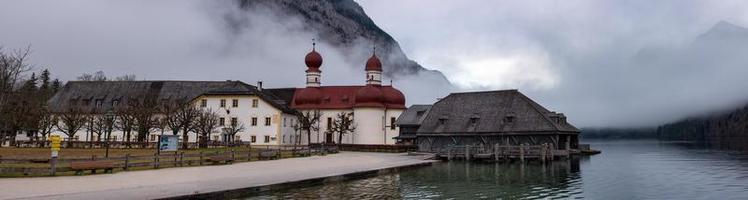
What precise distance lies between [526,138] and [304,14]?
437ft

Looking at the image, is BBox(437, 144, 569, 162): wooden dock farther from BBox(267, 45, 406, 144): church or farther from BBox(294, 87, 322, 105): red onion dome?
BBox(294, 87, 322, 105): red onion dome

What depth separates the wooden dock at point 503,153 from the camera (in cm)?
5697

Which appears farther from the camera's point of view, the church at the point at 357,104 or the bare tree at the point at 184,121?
the church at the point at 357,104

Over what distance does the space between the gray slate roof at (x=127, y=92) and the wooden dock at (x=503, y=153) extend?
92.3ft

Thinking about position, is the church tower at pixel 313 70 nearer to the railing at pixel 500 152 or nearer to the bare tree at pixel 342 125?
the bare tree at pixel 342 125

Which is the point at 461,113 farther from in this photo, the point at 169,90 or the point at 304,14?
the point at 304,14

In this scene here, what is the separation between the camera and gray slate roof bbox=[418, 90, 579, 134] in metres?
63.3

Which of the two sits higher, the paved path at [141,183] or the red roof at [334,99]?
the red roof at [334,99]

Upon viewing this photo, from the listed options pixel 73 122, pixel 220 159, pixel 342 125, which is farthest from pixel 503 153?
pixel 73 122

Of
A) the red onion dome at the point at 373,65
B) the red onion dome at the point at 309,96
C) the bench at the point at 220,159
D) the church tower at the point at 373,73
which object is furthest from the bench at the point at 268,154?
the red onion dome at the point at 373,65

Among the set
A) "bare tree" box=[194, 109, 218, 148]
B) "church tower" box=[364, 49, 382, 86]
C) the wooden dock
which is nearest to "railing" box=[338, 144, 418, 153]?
the wooden dock

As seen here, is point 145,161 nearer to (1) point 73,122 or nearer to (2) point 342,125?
(1) point 73,122

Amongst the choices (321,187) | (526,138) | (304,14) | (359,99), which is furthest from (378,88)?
(304,14)

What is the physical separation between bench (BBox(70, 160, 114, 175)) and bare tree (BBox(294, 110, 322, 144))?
4707 centimetres
